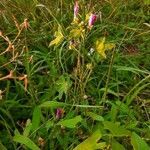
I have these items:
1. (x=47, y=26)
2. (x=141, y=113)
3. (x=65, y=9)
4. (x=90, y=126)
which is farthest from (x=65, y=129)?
(x=65, y=9)

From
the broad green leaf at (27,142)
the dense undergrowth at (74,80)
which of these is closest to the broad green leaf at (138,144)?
the dense undergrowth at (74,80)

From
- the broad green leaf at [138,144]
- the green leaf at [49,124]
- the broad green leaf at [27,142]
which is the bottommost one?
the broad green leaf at [138,144]

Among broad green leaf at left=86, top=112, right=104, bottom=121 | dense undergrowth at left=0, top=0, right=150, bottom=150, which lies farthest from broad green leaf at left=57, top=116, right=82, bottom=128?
broad green leaf at left=86, top=112, right=104, bottom=121

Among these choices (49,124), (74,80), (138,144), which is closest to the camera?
(138,144)

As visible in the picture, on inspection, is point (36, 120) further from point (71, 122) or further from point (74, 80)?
point (74, 80)

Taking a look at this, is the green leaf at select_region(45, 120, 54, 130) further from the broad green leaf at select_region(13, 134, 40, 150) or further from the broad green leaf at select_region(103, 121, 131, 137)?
the broad green leaf at select_region(103, 121, 131, 137)

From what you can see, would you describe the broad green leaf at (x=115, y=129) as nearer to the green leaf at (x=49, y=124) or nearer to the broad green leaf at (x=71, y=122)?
the broad green leaf at (x=71, y=122)

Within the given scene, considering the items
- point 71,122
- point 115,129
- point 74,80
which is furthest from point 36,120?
point 74,80

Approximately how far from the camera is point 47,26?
238 cm

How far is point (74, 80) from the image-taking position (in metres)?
1.94

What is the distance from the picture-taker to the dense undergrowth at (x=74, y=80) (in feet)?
4.65

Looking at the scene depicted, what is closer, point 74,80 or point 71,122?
point 71,122

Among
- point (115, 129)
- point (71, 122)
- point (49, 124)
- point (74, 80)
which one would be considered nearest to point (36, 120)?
A: point (49, 124)

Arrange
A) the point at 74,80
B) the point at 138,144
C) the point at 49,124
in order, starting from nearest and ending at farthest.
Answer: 1. the point at 138,144
2. the point at 49,124
3. the point at 74,80
